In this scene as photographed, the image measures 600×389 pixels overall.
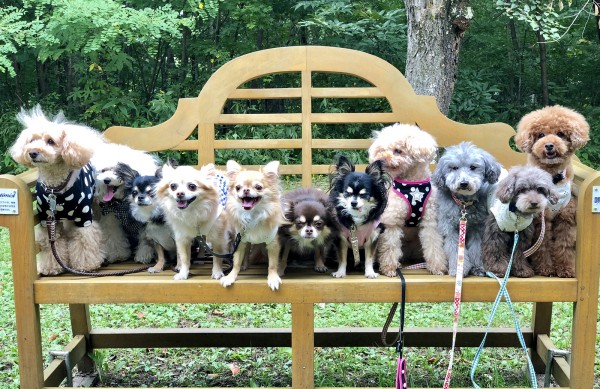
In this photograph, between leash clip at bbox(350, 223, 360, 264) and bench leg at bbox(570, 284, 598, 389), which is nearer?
bench leg at bbox(570, 284, 598, 389)

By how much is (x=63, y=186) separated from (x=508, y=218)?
7.36 feet

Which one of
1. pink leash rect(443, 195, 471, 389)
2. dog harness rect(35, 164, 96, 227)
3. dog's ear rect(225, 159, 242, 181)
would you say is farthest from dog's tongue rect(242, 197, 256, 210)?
pink leash rect(443, 195, 471, 389)

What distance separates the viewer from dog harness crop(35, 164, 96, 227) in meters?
3.00

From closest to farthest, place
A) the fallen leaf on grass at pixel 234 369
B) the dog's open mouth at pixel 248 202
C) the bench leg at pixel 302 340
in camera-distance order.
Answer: the dog's open mouth at pixel 248 202
the bench leg at pixel 302 340
the fallen leaf on grass at pixel 234 369

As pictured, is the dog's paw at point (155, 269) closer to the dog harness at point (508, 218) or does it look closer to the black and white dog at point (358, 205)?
the black and white dog at point (358, 205)

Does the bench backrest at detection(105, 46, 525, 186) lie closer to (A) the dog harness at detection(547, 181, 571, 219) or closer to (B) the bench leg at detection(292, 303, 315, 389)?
(A) the dog harness at detection(547, 181, 571, 219)

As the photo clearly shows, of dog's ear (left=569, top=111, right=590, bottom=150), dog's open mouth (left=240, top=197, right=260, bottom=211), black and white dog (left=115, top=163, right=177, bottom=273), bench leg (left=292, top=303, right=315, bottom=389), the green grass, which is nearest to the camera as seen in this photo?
dog's open mouth (left=240, top=197, right=260, bottom=211)

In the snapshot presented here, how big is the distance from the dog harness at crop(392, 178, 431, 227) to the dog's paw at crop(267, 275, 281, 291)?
813 millimetres

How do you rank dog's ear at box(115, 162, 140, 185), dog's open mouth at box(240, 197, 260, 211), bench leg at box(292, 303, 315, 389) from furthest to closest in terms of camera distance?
1. dog's ear at box(115, 162, 140, 185)
2. bench leg at box(292, 303, 315, 389)
3. dog's open mouth at box(240, 197, 260, 211)

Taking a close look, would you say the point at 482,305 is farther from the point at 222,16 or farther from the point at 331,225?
the point at 222,16

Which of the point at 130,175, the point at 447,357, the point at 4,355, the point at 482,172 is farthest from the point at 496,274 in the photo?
the point at 4,355

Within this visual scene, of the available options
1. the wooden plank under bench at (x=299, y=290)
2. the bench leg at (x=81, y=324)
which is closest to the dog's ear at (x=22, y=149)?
the wooden plank under bench at (x=299, y=290)

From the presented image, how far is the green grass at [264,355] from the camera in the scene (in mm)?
3859

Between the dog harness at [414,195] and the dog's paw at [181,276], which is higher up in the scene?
the dog harness at [414,195]
